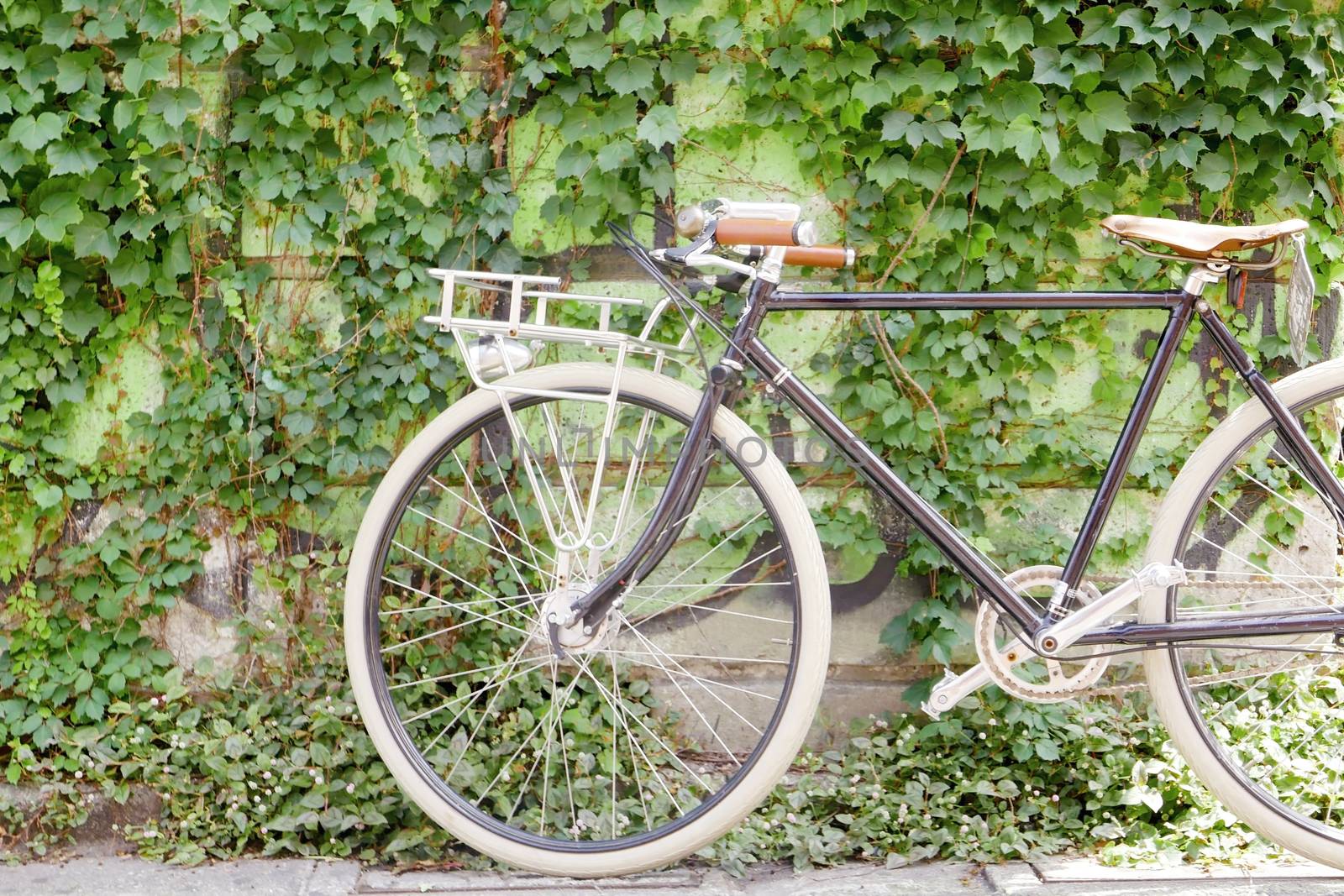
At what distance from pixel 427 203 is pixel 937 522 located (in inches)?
64.5

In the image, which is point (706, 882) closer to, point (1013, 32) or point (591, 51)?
point (591, 51)

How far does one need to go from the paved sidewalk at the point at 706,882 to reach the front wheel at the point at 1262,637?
0.25 meters

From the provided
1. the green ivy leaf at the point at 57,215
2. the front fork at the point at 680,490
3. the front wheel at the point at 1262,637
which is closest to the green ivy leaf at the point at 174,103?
the green ivy leaf at the point at 57,215

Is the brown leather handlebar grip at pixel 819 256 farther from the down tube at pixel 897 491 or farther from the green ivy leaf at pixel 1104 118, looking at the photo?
the green ivy leaf at pixel 1104 118

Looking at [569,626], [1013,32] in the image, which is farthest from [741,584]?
[1013,32]

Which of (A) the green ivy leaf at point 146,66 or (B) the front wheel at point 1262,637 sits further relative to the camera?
(A) the green ivy leaf at point 146,66

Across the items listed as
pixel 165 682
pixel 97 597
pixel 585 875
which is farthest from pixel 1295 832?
pixel 97 597

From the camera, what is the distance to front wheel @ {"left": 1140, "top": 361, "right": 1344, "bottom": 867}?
2270 millimetres

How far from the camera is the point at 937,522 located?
7.59 ft

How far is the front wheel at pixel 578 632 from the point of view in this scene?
2.27 metres

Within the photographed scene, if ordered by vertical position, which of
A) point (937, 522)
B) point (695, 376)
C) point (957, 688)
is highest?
point (695, 376)

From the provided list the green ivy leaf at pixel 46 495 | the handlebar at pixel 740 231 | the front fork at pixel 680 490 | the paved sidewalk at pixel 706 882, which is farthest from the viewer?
the green ivy leaf at pixel 46 495

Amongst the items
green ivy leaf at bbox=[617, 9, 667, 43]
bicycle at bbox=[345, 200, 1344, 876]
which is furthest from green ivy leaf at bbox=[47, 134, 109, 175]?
green ivy leaf at bbox=[617, 9, 667, 43]

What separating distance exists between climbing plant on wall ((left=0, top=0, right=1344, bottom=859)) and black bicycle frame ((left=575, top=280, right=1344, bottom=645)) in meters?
0.72
